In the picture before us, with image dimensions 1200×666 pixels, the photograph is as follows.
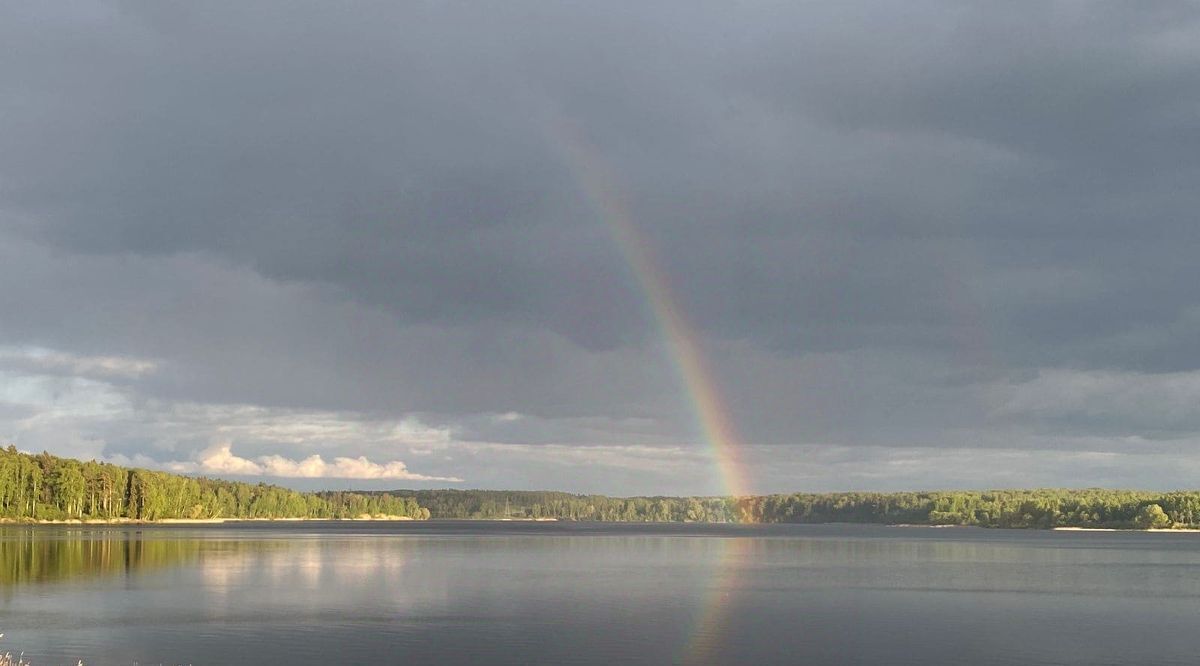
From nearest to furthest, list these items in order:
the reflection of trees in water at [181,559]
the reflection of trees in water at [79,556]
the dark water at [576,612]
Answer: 1. the dark water at [576,612]
2. the reflection of trees in water at [79,556]
3. the reflection of trees in water at [181,559]

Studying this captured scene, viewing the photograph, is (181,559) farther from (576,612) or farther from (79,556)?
(576,612)

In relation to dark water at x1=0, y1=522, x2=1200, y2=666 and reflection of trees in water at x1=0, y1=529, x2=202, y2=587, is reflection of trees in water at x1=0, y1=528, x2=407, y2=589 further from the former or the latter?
dark water at x1=0, y1=522, x2=1200, y2=666

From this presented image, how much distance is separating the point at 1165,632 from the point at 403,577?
6095cm

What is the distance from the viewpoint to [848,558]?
494ft

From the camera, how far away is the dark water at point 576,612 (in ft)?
173

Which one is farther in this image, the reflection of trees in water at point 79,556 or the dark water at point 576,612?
the reflection of trees in water at point 79,556

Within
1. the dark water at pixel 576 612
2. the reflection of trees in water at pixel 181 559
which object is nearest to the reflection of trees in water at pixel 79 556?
the reflection of trees in water at pixel 181 559

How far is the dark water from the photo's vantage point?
2072 inches

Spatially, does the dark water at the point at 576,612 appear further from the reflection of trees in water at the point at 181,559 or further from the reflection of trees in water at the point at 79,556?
the reflection of trees in water at the point at 79,556

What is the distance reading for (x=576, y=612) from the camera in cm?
7000

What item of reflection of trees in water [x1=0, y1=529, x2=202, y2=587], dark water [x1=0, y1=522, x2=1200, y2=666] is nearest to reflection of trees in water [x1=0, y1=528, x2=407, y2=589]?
reflection of trees in water [x1=0, y1=529, x2=202, y2=587]

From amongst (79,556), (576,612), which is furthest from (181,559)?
(576,612)

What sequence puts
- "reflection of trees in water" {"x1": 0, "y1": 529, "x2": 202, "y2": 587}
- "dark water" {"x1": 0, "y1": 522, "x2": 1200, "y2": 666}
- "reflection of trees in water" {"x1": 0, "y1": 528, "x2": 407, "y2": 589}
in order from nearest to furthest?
"dark water" {"x1": 0, "y1": 522, "x2": 1200, "y2": 666} → "reflection of trees in water" {"x1": 0, "y1": 529, "x2": 202, "y2": 587} → "reflection of trees in water" {"x1": 0, "y1": 528, "x2": 407, "y2": 589}

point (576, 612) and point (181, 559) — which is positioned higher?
point (576, 612)
